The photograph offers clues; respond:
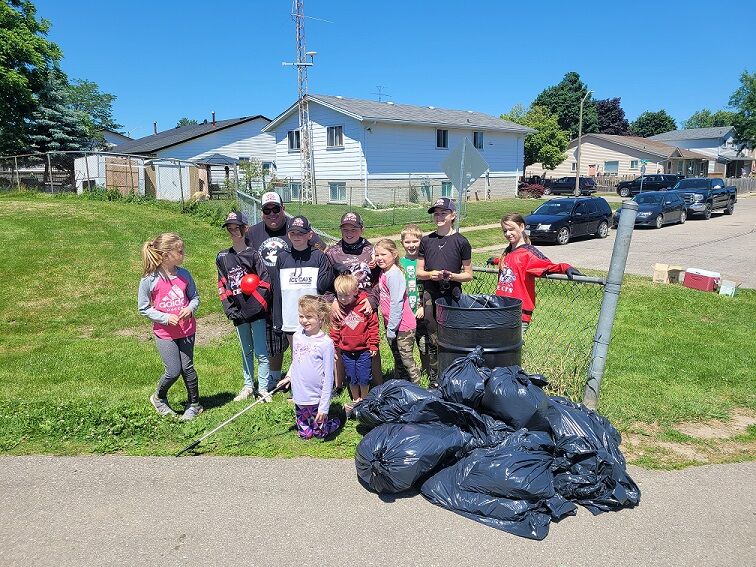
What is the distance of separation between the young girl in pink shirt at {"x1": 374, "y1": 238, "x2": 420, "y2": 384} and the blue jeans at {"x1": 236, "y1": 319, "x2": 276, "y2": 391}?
1.25 meters

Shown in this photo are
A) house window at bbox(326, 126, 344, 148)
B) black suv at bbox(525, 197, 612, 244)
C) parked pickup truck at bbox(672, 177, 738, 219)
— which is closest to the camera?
black suv at bbox(525, 197, 612, 244)

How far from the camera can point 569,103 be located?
82688 mm

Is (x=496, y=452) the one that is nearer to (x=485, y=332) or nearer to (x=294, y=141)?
(x=485, y=332)

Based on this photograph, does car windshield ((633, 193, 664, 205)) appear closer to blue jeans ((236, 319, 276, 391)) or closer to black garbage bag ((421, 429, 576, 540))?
blue jeans ((236, 319, 276, 391))

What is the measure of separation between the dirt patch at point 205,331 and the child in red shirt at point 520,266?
4481 millimetres

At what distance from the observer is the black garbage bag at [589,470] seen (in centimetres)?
372

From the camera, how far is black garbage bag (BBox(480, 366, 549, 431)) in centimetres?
398

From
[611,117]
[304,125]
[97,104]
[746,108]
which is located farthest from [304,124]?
[611,117]

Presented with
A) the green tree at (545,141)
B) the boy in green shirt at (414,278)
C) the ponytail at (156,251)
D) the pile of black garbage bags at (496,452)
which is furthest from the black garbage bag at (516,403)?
the green tree at (545,141)

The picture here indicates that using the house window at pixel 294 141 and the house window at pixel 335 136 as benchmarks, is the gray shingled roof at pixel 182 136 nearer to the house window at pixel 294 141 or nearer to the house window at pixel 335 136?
the house window at pixel 294 141

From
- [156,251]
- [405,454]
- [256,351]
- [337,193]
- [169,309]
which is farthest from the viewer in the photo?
[337,193]

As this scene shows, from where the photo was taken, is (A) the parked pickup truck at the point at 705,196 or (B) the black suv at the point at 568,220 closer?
(B) the black suv at the point at 568,220

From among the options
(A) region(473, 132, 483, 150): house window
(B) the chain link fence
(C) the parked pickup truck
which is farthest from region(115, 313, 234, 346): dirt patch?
(A) region(473, 132, 483, 150): house window

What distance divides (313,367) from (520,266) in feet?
6.99
